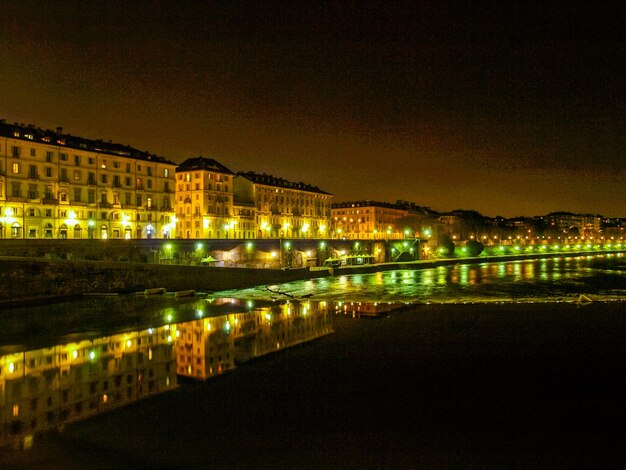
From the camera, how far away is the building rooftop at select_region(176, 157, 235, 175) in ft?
260

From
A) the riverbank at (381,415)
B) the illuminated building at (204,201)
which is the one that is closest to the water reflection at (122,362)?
the riverbank at (381,415)

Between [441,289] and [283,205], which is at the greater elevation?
[283,205]

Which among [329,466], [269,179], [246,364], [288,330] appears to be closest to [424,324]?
[288,330]

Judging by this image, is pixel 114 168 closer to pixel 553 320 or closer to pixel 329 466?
pixel 553 320

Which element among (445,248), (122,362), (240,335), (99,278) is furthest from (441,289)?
(445,248)

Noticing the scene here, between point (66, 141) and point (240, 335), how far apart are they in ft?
154

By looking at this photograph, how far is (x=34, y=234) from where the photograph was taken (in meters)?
52.9

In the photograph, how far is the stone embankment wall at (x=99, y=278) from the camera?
32.5 metres

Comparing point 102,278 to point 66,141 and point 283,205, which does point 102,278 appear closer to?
point 66,141

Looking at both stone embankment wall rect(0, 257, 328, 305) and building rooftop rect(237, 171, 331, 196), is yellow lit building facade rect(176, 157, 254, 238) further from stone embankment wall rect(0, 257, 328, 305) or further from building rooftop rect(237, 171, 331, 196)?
stone embankment wall rect(0, 257, 328, 305)

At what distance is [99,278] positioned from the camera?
122 ft

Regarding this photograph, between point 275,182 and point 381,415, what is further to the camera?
point 275,182

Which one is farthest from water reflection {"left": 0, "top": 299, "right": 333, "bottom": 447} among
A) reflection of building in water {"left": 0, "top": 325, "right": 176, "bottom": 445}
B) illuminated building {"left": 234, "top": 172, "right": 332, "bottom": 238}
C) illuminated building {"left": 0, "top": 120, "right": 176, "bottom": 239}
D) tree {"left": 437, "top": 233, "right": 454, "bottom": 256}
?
tree {"left": 437, "top": 233, "right": 454, "bottom": 256}

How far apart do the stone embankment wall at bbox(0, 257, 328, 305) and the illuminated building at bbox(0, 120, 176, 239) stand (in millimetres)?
19265
